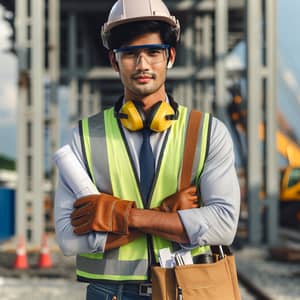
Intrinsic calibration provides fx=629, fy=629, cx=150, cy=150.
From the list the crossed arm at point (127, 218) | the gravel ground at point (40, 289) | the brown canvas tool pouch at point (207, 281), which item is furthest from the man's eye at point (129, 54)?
the gravel ground at point (40, 289)

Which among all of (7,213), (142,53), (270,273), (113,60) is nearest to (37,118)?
(7,213)

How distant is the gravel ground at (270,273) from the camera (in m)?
7.94

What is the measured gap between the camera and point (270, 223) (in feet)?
45.5

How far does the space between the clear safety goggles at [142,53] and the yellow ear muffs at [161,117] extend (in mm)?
138

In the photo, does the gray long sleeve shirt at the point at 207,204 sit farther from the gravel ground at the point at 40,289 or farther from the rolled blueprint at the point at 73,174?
the gravel ground at the point at 40,289

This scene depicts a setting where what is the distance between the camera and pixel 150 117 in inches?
70.1

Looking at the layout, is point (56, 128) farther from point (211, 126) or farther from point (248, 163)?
point (211, 126)

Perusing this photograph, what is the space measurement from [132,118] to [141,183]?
7.3 inches

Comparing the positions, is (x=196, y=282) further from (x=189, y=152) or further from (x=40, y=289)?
(x=40, y=289)

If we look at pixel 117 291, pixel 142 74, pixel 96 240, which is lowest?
pixel 117 291

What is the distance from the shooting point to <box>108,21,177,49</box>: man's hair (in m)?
1.79

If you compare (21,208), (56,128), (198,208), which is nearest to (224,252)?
(198,208)

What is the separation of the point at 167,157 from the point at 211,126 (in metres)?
0.16

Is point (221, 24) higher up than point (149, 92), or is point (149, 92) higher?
point (221, 24)
